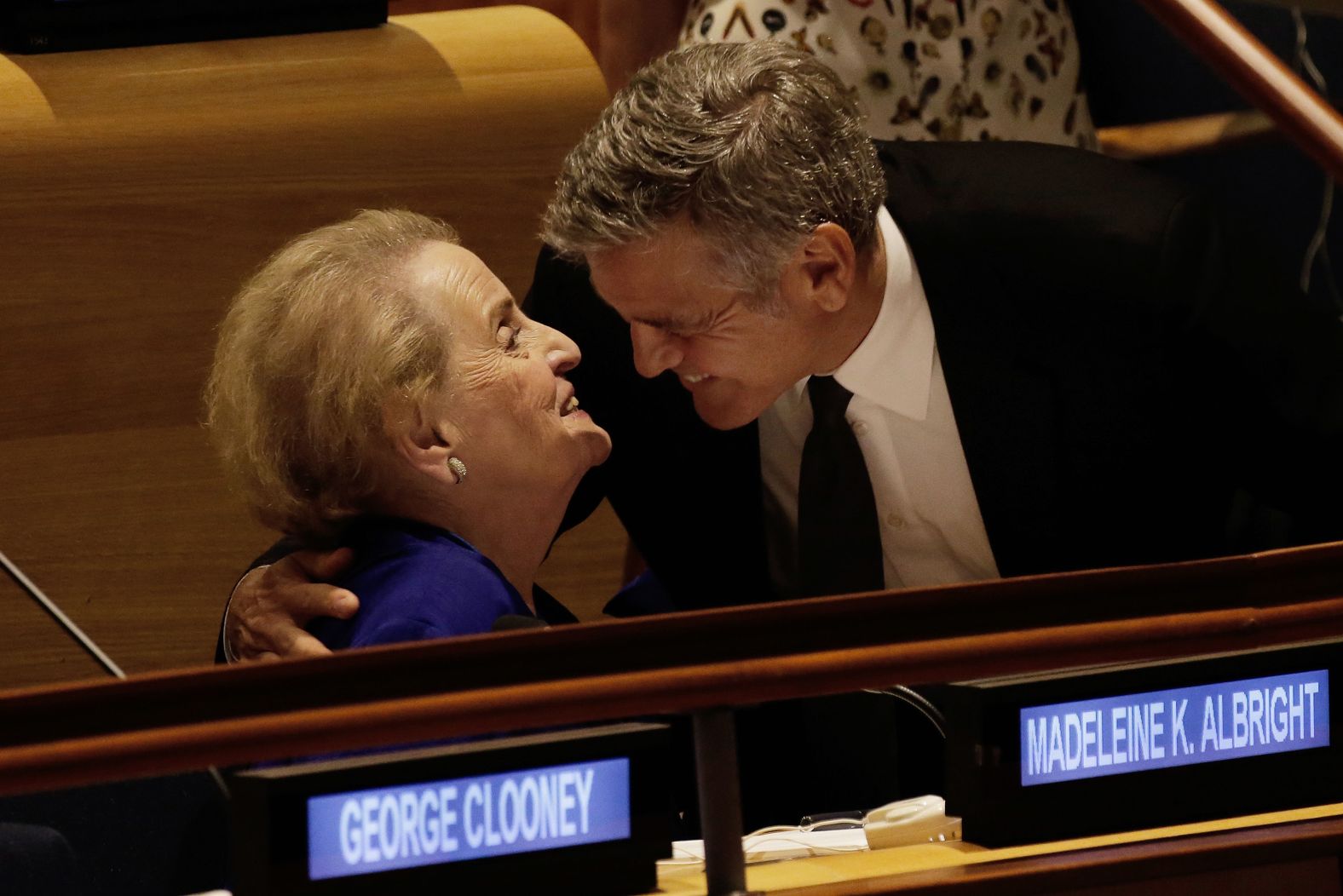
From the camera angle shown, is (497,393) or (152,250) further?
Result: (152,250)

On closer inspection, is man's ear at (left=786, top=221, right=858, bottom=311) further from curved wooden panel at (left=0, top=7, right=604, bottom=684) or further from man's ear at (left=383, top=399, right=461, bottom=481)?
curved wooden panel at (left=0, top=7, right=604, bottom=684)

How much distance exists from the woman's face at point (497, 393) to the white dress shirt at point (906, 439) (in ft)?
1.45

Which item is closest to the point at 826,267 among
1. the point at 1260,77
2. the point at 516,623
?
the point at 1260,77

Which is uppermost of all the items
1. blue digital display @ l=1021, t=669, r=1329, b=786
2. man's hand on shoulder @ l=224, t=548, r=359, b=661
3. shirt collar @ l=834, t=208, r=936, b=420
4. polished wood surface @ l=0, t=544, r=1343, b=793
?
polished wood surface @ l=0, t=544, r=1343, b=793

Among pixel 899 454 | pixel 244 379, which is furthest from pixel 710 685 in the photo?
pixel 899 454

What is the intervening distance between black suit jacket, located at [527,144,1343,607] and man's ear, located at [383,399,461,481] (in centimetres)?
51

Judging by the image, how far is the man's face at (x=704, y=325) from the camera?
2006mm

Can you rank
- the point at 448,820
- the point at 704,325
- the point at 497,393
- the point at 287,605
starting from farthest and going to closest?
the point at 704,325 < the point at 497,393 < the point at 287,605 < the point at 448,820

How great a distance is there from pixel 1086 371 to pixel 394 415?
852 millimetres

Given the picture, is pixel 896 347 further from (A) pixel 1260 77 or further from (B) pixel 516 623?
(B) pixel 516 623

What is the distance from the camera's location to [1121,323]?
7.07 ft

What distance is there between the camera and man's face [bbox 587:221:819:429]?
201cm

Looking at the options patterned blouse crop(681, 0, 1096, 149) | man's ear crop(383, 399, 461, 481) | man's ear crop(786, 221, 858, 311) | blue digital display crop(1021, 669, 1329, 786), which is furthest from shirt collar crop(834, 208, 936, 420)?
blue digital display crop(1021, 669, 1329, 786)

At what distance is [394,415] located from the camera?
5.83ft
